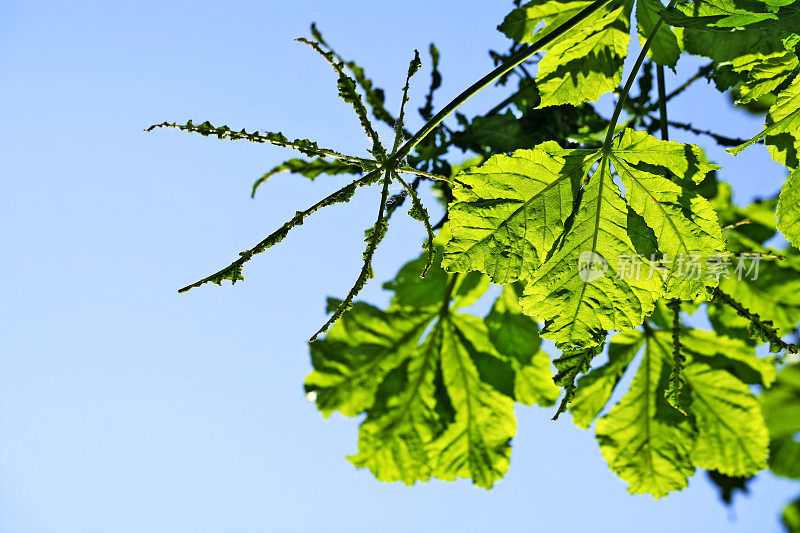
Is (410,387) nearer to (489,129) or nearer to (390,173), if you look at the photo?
(489,129)

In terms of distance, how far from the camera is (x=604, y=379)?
66.7 inches

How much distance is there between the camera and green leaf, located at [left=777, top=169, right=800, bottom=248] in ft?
3.35

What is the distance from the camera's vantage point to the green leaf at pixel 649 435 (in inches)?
61.9

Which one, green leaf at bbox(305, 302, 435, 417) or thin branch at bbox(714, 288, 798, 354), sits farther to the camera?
Result: green leaf at bbox(305, 302, 435, 417)

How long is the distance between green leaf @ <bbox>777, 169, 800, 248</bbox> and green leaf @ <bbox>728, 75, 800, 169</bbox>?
1.1 inches

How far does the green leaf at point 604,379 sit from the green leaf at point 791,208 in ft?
2.19

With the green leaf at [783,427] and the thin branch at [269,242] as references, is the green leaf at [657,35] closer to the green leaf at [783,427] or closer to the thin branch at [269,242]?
the thin branch at [269,242]

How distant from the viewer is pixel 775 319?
1629mm

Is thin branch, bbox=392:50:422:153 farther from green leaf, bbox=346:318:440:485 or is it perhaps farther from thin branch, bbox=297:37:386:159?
green leaf, bbox=346:318:440:485

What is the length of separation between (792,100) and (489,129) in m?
0.65

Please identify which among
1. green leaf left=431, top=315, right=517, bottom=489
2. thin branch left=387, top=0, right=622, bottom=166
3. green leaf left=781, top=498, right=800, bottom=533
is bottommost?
green leaf left=781, top=498, right=800, bottom=533

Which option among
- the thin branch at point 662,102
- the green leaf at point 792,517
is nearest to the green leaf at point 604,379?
the thin branch at point 662,102

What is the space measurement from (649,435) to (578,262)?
80 cm

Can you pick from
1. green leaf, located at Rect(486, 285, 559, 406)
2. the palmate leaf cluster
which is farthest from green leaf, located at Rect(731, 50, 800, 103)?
green leaf, located at Rect(486, 285, 559, 406)
